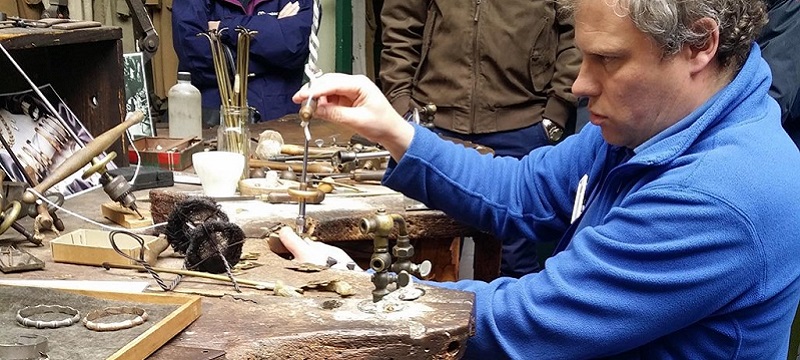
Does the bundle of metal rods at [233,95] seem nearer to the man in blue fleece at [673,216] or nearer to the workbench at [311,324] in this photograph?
the workbench at [311,324]

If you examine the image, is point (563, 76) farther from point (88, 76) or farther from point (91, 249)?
point (91, 249)

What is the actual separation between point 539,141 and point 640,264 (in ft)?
6.46

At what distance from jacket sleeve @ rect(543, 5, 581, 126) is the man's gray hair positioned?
5.97ft

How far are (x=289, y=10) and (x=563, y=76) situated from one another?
→ 3.82ft

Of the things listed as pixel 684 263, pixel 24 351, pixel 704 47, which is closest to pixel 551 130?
pixel 704 47

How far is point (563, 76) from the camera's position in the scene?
319 centimetres

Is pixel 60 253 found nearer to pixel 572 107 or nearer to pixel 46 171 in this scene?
pixel 46 171

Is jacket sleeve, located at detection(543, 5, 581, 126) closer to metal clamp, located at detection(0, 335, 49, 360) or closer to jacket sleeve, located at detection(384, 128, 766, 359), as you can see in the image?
jacket sleeve, located at detection(384, 128, 766, 359)

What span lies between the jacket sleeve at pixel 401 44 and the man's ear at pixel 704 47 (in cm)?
193

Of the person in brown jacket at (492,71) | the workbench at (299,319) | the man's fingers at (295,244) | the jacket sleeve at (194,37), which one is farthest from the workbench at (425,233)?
the jacket sleeve at (194,37)

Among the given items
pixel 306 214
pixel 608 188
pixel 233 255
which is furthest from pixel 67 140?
pixel 608 188

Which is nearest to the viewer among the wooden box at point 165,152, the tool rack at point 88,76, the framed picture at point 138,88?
the tool rack at point 88,76

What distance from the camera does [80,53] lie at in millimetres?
2299

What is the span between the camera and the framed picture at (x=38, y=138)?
1958mm
